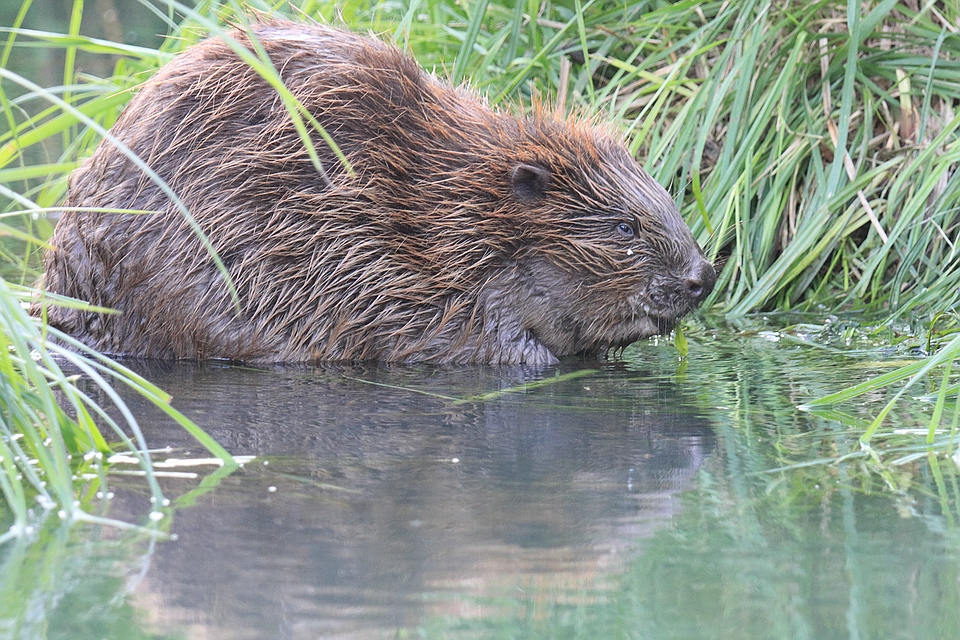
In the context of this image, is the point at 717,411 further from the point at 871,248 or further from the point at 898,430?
the point at 871,248

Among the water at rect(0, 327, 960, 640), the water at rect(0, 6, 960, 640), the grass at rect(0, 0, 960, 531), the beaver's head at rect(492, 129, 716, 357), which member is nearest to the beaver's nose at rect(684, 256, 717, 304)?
the beaver's head at rect(492, 129, 716, 357)

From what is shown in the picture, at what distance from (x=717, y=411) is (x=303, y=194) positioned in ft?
Answer: 5.38

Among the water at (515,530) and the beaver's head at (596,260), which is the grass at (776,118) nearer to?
the beaver's head at (596,260)

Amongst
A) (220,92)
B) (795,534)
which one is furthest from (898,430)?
(220,92)

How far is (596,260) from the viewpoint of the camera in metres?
4.22

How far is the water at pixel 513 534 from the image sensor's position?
1723 mm

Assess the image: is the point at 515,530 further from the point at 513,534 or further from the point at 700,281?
the point at 700,281

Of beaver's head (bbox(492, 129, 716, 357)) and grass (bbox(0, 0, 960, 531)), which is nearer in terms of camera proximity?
beaver's head (bbox(492, 129, 716, 357))

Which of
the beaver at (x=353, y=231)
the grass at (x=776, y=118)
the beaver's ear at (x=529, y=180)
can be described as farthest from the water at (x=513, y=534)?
the grass at (x=776, y=118)

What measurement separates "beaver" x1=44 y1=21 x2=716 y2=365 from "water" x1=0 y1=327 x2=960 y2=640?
86 cm

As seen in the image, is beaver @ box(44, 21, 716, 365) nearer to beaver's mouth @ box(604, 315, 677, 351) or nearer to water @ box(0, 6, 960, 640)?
beaver's mouth @ box(604, 315, 677, 351)

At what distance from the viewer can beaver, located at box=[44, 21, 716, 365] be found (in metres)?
4.09

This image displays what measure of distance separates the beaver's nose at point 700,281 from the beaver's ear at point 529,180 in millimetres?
582

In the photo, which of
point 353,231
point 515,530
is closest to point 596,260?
point 353,231
